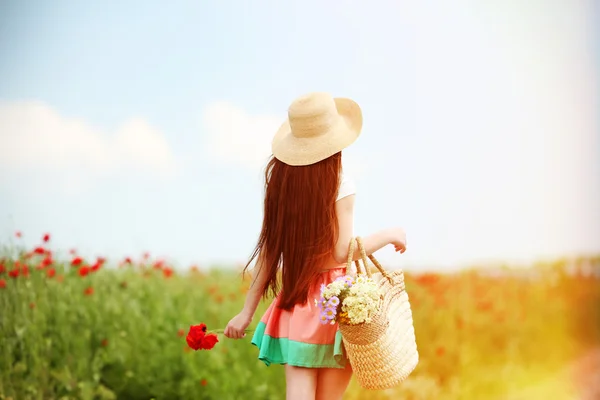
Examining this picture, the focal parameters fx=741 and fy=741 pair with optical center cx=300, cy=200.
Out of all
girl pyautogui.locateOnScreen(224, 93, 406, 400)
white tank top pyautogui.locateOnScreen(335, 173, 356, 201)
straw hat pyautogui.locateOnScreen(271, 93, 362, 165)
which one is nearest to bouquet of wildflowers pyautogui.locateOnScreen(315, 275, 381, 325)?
girl pyautogui.locateOnScreen(224, 93, 406, 400)

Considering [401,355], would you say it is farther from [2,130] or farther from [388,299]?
[2,130]

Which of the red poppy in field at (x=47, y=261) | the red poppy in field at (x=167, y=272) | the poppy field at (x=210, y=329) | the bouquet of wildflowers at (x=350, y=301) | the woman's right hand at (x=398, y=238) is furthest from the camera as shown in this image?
the red poppy in field at (x=167, y=272)

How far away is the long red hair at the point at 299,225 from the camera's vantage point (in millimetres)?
2113

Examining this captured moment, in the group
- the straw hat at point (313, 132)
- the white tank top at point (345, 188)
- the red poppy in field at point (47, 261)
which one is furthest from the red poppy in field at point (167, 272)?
the white tank top at point (345, 188)

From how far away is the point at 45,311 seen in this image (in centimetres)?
349

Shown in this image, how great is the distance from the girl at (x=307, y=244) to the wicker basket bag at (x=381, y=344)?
87mm

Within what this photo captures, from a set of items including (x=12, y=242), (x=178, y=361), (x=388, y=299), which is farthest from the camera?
(x=12, y=242)

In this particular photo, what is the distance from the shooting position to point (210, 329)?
11.8ft

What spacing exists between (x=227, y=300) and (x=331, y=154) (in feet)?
6.05

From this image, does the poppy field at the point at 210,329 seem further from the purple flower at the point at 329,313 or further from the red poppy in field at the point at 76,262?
the purple flower at the point at 329,313

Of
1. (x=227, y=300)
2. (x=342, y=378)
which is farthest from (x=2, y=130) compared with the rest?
(x=342, y=378)

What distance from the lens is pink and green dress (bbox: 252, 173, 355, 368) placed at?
6.90ft

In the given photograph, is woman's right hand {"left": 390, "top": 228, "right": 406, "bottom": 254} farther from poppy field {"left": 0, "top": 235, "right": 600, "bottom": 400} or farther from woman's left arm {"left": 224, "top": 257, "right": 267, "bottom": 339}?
poppy field {"left": 0, "top": 235, "right": 600, "bottom": 400}

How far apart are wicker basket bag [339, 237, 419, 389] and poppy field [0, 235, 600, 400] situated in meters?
1.44
